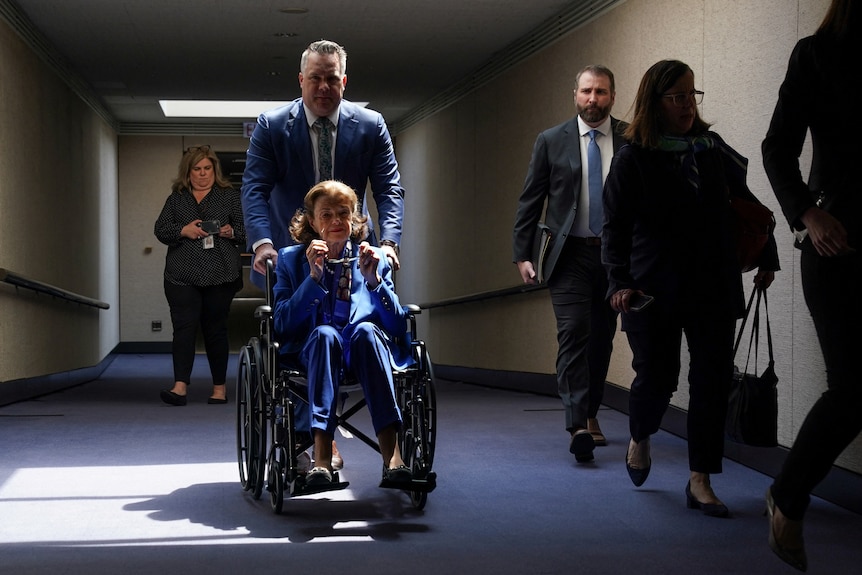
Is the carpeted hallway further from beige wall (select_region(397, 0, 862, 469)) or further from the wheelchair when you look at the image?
beige wall (select_region(397, 0, 862, 469))

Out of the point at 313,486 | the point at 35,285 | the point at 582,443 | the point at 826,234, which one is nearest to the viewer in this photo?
the point at 826,234

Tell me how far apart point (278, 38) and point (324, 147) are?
194 inches

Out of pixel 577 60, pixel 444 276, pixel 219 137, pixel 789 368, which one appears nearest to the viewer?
pixel 789 368

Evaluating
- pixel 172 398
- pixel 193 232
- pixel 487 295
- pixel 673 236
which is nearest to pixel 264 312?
pixel 673 236

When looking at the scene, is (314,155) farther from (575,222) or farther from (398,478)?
(398,478)

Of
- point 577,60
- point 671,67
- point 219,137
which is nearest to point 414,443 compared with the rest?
point 671,67

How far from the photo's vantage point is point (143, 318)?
584 inches

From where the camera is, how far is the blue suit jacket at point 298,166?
4.23 m

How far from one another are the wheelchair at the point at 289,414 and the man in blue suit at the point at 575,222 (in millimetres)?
1117

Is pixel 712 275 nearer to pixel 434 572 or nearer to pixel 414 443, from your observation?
pixel 414 443

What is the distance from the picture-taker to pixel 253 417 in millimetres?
3770

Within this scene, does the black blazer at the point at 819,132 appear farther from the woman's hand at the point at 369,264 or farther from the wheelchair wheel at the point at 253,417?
the wheelchair wheel at the point at 253,417

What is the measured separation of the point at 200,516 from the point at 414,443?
27.8 inches

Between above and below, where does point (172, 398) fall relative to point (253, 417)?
below
